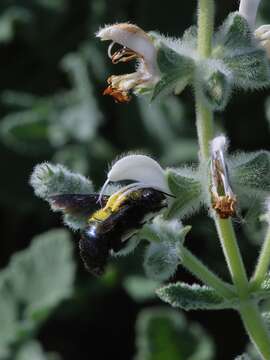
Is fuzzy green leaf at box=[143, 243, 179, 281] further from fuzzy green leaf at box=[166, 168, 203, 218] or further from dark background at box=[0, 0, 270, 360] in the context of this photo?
dark background at box=[0, 0, 270, 360]

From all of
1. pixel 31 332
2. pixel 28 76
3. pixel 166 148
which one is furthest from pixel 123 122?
pixel 31 332

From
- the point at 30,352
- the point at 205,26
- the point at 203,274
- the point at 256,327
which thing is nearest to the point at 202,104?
the point at 205,26

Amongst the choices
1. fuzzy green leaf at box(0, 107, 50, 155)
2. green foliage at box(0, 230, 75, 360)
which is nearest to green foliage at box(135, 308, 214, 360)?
green foliage at box(0, 230, 75, 360)

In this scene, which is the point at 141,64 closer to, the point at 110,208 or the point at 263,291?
the point at 110,208

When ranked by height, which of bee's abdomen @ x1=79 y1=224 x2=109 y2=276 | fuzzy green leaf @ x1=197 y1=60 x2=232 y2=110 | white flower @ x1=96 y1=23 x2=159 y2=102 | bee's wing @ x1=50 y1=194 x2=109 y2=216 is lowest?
bee's abdomen @ x1=79 y1=224 x2=109 y2=276

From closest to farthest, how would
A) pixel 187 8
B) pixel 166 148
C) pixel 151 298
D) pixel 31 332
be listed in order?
pixel 31 332 → pixel 151 298 → pixel 166 148 → pixel 187 8

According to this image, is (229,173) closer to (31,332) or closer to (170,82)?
(170,82)
